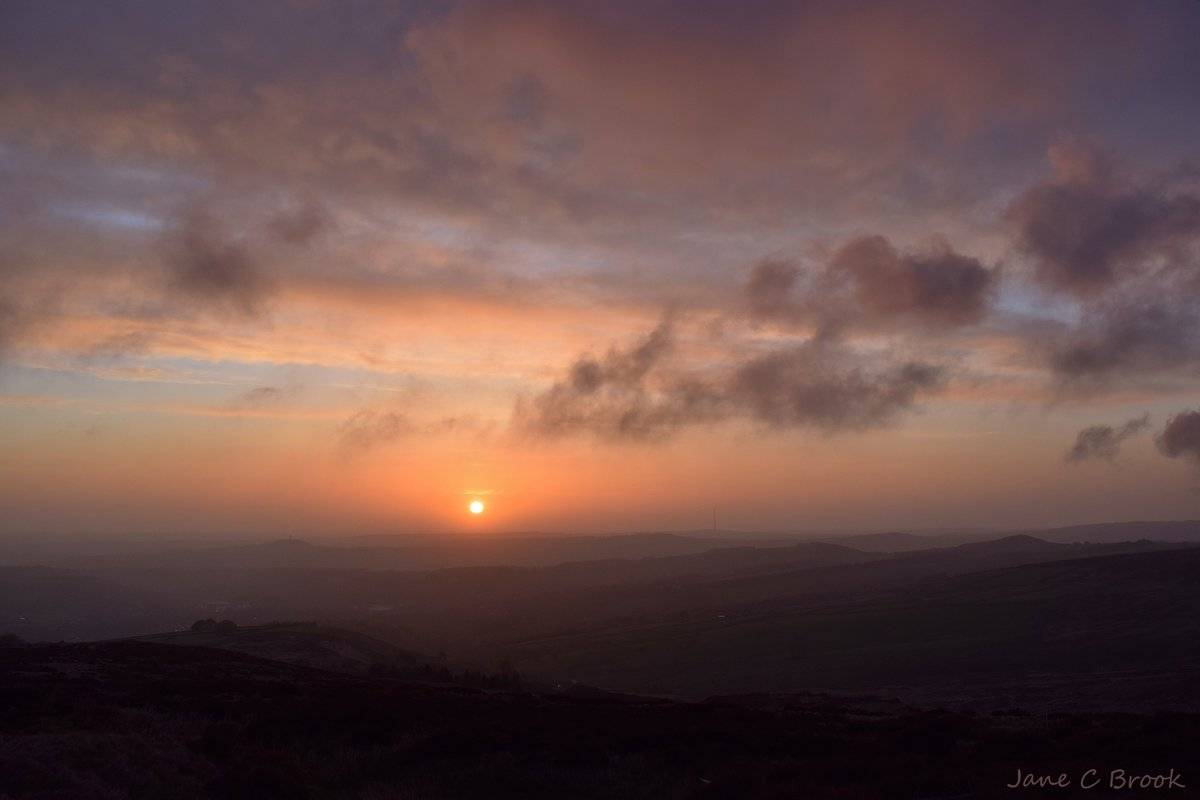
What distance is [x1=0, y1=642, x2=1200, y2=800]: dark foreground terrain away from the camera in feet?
57.7

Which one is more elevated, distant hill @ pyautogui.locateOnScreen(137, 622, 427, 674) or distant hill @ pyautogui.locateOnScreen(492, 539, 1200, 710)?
distant hill @ pyautogui.locateOnScreen(137, 622, 427, 674)

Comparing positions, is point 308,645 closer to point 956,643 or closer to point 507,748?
point 507,748

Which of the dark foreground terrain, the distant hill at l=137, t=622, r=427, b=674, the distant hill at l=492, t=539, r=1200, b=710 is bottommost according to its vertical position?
the distant hill at l=492, t=539, r=1200, b=710

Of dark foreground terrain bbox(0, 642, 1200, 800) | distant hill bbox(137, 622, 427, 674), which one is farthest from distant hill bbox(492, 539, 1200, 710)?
dark foreground terrain bbox(0, 642, 1200, 800)

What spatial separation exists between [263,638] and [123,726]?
158 feet

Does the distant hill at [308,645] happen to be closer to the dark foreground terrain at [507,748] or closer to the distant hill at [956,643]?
the distant hill at [956,643]

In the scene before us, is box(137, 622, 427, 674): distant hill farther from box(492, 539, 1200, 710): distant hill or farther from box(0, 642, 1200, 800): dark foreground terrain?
box(0, 642, 1200, 800): dark foreground terrain

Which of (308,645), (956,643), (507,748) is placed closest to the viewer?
(507,748)

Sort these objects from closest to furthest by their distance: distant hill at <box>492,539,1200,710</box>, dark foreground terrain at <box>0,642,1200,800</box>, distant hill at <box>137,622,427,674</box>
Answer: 1. dark foreground terrain at <box>0,642,1200,800</box>
2. distant hill at <box>492,539,1200,710</box>
3. distant hill at <box>137,622,427,674</box>

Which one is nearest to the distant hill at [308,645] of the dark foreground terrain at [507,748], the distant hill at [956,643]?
the distant hill at [956,643]

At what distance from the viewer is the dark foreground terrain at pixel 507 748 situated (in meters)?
17.6

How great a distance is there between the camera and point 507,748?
858 inches

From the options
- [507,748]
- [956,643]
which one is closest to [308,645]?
[507,748]

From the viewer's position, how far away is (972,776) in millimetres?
18688
